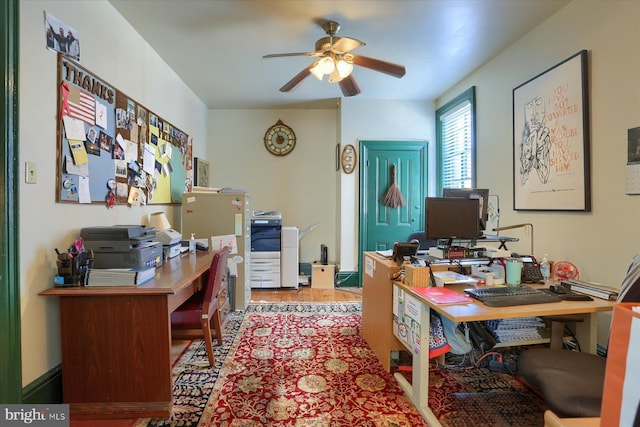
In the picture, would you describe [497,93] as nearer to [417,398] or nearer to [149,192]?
[417,398]

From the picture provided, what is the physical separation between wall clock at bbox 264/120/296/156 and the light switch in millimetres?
3253

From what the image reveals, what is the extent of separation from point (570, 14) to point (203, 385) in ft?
11.9

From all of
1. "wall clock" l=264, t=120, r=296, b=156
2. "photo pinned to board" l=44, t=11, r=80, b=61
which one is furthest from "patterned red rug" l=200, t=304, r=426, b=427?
"wall clock" l=264, t=120, r=296, b=156

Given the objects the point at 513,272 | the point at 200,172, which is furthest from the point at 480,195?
the point at 200,172

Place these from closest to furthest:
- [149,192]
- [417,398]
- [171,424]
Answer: [171,424]
[417,398]
[149,192]

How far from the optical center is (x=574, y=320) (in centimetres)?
167

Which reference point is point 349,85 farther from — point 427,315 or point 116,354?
point 116,354

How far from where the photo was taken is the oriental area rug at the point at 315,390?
5.36 ft

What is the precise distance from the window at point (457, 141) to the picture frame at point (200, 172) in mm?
3307

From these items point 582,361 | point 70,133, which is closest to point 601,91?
point 582,361

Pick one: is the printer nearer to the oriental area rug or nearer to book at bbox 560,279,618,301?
the oriental area rug

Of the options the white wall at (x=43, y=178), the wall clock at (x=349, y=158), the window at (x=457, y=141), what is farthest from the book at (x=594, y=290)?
the white wall at (x=43, y=178)

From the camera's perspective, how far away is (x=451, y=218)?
2.08m

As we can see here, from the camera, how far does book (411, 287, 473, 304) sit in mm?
1510
